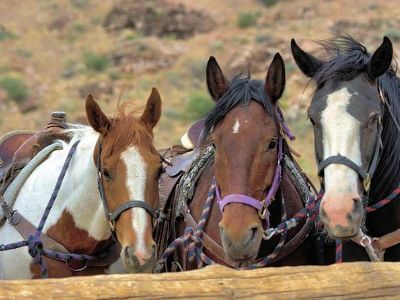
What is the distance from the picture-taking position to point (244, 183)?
399 centimetres

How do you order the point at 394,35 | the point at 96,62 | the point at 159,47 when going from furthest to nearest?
the point at 96,62 < the point at 159,47 < the point at 394,35

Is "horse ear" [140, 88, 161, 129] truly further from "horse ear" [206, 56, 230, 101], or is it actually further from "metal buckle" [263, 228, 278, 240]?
"metal buckle" [263, 228, 278, 240]

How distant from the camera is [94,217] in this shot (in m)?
4.62

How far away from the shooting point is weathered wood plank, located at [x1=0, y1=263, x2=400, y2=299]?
2.63 meters

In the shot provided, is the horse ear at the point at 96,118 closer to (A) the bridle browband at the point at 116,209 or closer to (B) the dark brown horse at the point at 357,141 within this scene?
(A) the bridle browband at the point at 116,209

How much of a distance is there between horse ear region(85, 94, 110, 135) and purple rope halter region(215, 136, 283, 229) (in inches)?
33.0

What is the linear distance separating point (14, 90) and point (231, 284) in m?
30.2

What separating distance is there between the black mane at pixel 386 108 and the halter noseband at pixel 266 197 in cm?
37

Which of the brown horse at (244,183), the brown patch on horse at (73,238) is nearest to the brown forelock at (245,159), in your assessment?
the brown horse at (244,183)

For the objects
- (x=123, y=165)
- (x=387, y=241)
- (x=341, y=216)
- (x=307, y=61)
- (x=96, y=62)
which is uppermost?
(x=307, y=61)

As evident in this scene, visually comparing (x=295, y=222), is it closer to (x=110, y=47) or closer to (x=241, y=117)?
(x=241, y=117)

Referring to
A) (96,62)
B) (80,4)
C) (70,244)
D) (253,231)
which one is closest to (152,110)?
(70,244)

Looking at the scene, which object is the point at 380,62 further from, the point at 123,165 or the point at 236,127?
the point at 123,165

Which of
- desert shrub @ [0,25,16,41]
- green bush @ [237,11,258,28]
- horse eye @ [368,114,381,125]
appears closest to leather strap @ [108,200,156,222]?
horse eye @ [368,114,381,125]
